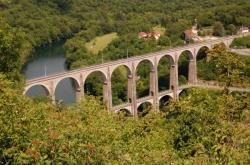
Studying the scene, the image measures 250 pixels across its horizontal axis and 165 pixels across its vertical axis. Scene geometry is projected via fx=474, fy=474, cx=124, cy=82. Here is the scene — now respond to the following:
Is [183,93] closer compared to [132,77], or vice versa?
[132,77]

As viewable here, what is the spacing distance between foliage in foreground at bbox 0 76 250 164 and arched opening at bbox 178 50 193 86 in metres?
35.7

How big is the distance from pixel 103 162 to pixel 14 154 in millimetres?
1651

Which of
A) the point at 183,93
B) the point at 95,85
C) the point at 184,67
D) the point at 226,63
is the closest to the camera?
the point at 226,63

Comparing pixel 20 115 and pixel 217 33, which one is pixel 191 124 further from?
pixel 217 33

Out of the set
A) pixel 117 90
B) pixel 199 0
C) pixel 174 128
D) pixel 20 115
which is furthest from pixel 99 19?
pixel 20 115

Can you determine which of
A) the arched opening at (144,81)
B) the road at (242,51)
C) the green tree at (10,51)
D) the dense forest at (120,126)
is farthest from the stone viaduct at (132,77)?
the green tree at (10,51)

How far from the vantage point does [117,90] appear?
163 feet

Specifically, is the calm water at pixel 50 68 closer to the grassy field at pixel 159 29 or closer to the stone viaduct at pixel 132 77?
the stone viaduct at pixel 132 77

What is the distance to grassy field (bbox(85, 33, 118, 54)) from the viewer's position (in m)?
71.2

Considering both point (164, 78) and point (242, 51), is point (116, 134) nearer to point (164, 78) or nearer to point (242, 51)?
point (164, 78)

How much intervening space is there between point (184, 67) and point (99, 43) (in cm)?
2448

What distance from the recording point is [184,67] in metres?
54.5

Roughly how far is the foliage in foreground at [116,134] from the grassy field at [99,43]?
53.6m

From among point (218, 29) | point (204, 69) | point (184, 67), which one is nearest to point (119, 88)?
point (184, 67)
